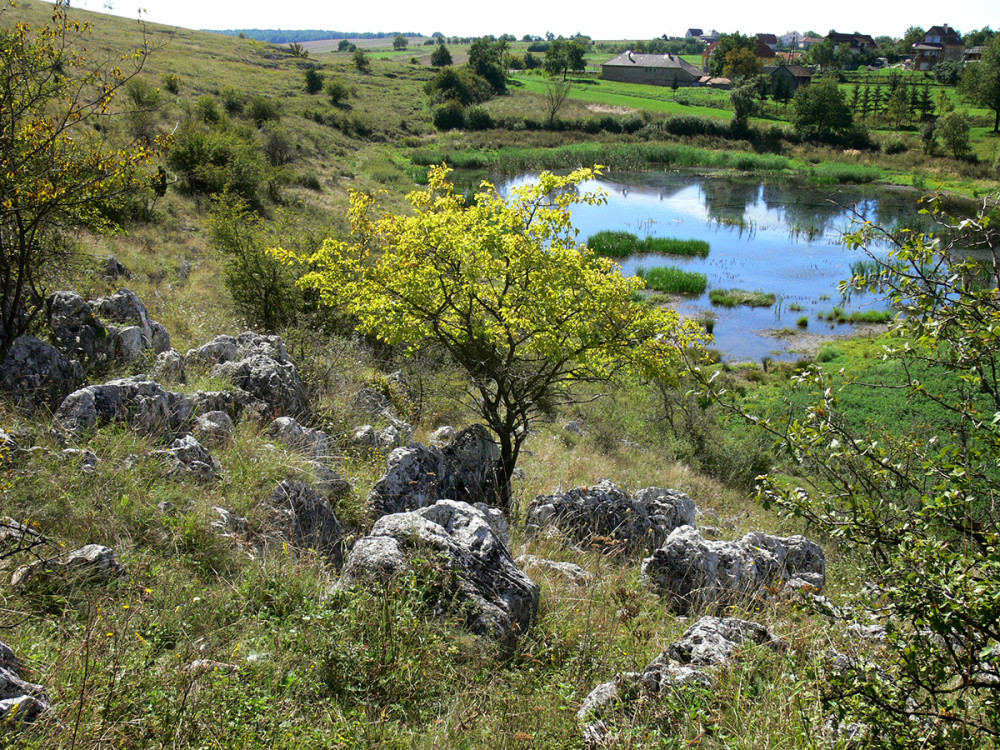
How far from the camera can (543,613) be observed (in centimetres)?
465

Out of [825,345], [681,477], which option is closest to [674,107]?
[825,345]

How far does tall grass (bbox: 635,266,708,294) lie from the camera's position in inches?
1196

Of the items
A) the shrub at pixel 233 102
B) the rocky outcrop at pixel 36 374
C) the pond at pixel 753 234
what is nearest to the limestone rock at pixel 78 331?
the rocky outcrop at pixel 36 374

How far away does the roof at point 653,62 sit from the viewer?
4404 inches

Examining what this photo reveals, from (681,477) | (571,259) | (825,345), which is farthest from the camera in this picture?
(825,345)

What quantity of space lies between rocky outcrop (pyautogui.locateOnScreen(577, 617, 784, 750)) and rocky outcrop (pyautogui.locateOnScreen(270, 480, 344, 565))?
8.06ft

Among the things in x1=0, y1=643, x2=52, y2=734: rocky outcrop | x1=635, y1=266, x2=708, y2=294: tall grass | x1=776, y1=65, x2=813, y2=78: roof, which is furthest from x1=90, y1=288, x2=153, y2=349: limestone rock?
x1=776, y1=65, x2=813, y2=78: roof

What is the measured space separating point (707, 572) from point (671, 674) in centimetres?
218

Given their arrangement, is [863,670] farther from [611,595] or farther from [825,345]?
[825,345]

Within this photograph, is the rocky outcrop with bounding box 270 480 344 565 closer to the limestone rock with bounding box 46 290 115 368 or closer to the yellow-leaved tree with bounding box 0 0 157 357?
the limestone rock with bounding box 46 290 115 368

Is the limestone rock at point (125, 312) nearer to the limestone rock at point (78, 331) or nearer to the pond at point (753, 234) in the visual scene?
the limestone rock at point (78, 331)

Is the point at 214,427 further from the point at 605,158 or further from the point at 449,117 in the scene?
the point at 449,117

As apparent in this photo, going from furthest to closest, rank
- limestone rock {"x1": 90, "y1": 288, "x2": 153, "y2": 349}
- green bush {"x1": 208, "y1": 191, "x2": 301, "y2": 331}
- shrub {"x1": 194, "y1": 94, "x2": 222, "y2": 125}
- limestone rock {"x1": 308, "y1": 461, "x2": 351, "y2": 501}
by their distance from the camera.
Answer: shrub {"x1": 194, "y1": 94, "x2": 222, "y2": 125} < green bush {"x1": 208, "y1": 191, "x2": 301, "y2": 331} < limestone rock {"x1": 90, "y1": 288, "x2": 153, "y2": 349} < limestone rock {"x1": 308, "y1": 461, "x2": 351, "y2": 501}

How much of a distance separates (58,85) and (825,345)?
2581 cm
